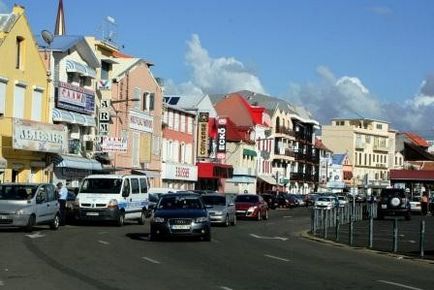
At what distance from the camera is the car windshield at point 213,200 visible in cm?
3859

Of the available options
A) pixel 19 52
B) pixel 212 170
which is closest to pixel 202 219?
pixel 19 52

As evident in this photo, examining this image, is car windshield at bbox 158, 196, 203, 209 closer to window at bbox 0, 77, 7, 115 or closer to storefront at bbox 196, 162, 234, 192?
window at bbox 0, 77, 7, 115

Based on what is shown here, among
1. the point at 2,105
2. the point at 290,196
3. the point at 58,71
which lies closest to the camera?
the point at 2,105

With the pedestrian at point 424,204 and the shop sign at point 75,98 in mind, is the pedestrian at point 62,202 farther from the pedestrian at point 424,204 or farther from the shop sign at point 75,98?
the pedestrian at point 424,204

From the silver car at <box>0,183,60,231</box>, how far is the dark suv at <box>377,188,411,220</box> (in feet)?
91.9

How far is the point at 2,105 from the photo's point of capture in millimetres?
45188

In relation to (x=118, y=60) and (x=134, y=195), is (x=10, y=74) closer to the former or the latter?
(x=134, y=195)

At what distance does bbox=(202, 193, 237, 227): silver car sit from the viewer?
37.9 meters

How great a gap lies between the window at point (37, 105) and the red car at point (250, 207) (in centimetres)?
1286

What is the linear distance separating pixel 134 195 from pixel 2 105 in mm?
12209

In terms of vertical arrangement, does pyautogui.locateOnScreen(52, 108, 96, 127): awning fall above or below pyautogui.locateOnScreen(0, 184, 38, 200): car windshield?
above

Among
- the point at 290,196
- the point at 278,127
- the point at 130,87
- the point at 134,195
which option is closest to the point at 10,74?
the point at 134,195

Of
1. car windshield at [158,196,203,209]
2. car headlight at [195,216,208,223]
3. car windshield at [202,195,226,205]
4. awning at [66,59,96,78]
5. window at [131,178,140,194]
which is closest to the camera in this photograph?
car headlight at [195,216,208,223]

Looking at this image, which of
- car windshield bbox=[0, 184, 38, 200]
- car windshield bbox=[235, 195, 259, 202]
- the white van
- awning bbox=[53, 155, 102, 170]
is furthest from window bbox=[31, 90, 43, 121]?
car windshield bbox=[0, 184, 38, 200]
